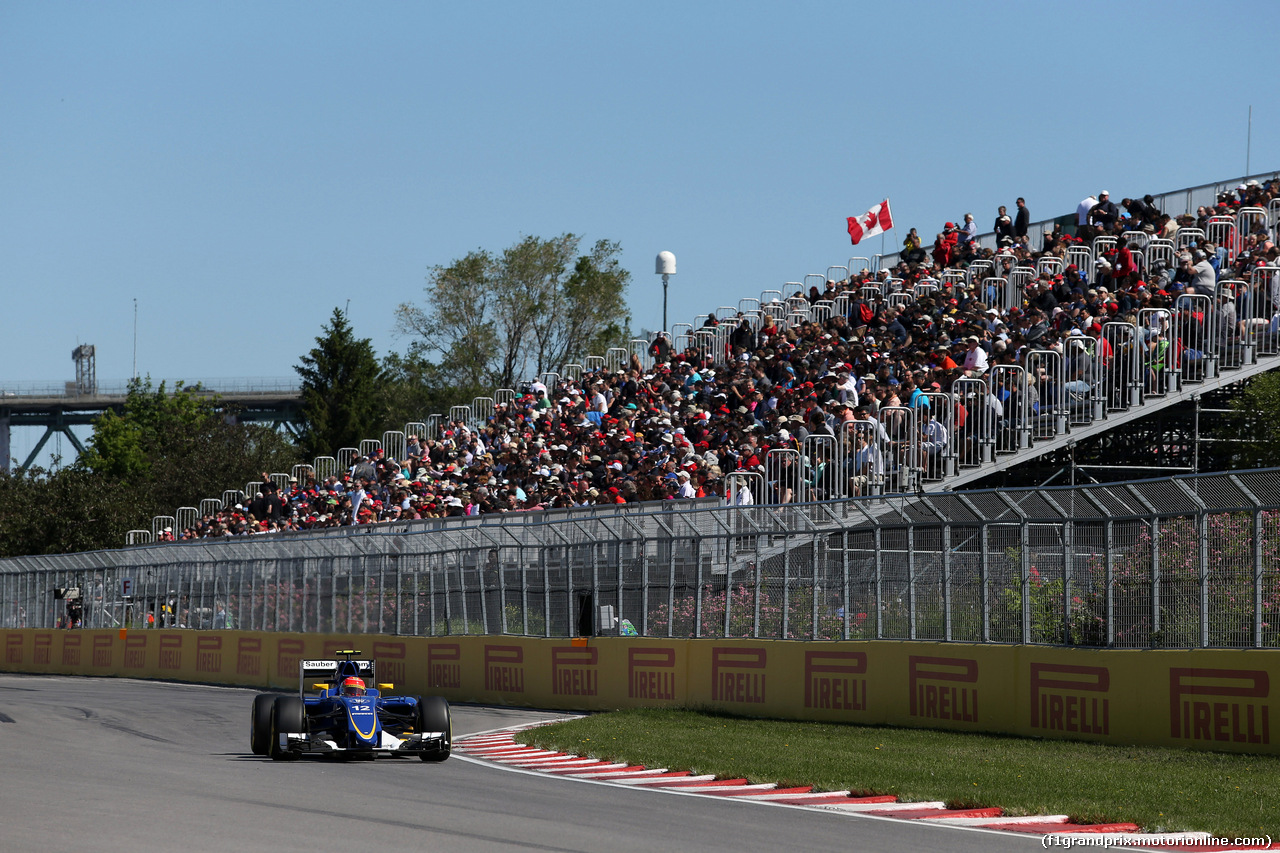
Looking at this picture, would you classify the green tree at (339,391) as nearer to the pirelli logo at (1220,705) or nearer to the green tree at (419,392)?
the green tree at (419,392)

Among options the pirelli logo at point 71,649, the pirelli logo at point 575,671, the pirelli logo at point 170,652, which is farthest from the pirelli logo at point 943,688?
the pirelli logo at point 71,649

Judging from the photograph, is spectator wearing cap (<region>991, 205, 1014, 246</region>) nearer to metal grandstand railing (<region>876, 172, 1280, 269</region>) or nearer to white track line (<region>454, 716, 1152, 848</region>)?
metal grandstand railing (<region>876, 172, 1280, 269</region>)

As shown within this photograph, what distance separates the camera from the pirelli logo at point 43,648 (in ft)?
139

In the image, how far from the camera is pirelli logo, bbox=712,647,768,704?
2117 centimetres

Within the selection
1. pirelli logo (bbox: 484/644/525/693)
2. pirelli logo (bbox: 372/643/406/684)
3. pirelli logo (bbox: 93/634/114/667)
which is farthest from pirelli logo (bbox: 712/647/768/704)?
pirelli logo (bbox: 93/634/114/667)

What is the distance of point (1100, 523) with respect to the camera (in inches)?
666

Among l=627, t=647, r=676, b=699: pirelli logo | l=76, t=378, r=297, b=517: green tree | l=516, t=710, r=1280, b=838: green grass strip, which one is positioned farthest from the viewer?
l=76, t=378, r=297, b=517: green tree

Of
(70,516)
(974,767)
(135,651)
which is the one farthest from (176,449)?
(974,767)

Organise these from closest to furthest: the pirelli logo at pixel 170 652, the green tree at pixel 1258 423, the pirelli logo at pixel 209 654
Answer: the green tree at pixel 1258 423 < the pirelli logo at pixel 209 654 < the pirelli logo at pixel 170 652

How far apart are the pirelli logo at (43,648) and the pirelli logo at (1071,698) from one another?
3166cm

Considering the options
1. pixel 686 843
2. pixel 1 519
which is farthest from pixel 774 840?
pixel 1 519

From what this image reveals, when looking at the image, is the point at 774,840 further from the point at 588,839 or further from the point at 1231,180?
the point at 1231,180

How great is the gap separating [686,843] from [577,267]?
6538cm

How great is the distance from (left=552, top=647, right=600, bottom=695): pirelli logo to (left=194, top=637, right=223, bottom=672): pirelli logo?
12.7 m
